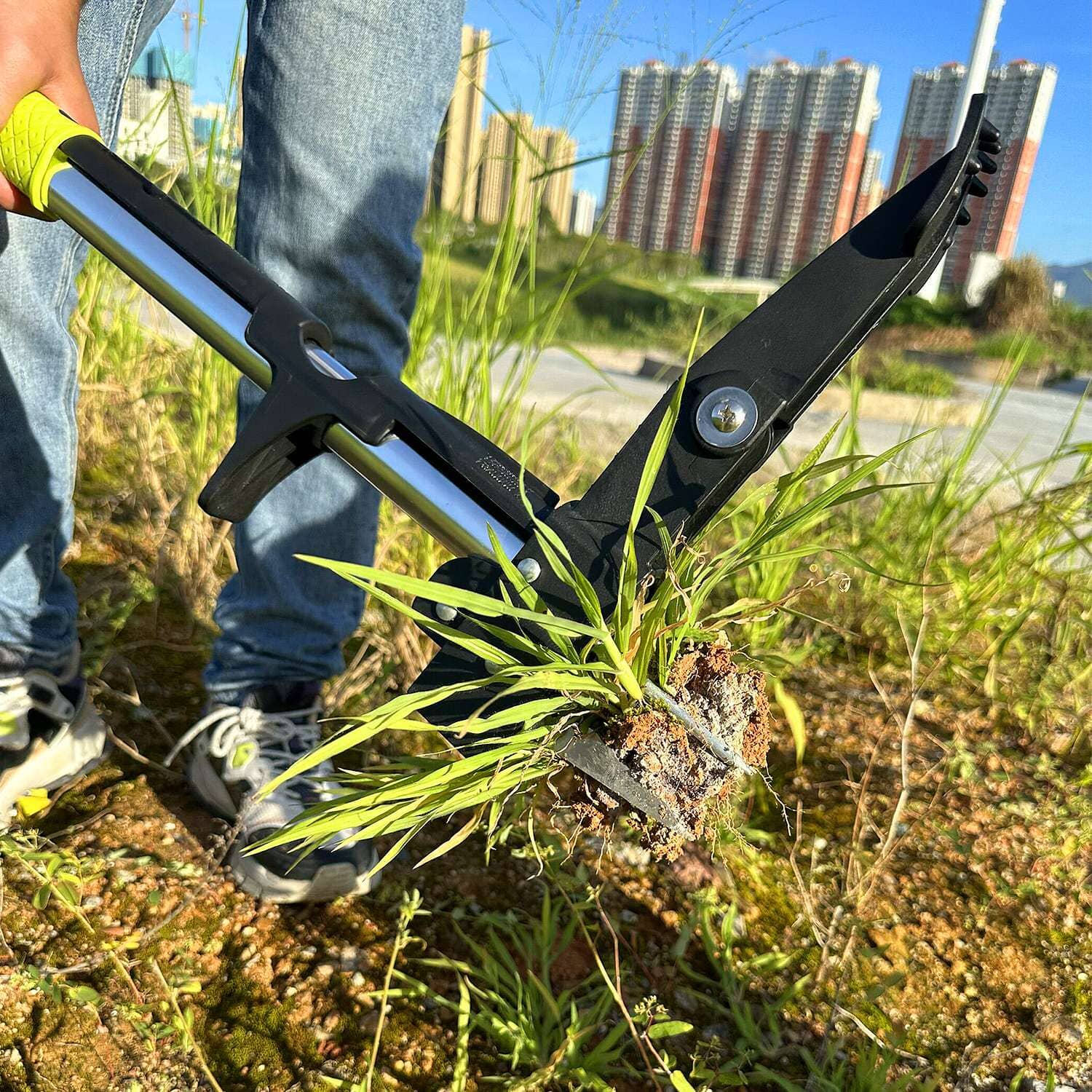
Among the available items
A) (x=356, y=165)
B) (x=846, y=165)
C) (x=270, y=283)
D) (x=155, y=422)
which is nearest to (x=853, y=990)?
(x=270, y=283)

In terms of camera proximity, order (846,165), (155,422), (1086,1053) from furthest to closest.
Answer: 1. (846,165)
2. (155,422)
3. (1086,1053)

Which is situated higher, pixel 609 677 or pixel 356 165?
pixel 356 165

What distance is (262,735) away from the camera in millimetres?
1325

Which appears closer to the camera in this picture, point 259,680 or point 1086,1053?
point 1086,1053

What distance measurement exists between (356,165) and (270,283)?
1.14 feet

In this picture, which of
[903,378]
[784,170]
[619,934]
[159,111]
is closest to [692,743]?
[619,934]

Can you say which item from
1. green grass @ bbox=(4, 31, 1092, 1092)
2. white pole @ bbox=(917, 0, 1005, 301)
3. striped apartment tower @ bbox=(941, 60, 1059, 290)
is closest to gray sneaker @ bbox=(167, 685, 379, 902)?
green grass @ bbox=(4, 31, 1092, 1092)

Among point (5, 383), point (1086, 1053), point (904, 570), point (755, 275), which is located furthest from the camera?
point (755, 275)

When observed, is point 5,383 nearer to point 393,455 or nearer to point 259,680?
point 259,680

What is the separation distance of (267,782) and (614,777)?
60 cm

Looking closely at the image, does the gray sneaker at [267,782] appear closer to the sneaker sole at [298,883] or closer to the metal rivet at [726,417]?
the sneaker sole at [298,883]

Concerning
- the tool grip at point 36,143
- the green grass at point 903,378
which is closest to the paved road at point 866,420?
the green grass at point 903,378

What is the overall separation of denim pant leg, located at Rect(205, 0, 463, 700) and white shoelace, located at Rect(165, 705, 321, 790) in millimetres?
43

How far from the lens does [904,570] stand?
168 centimetres
